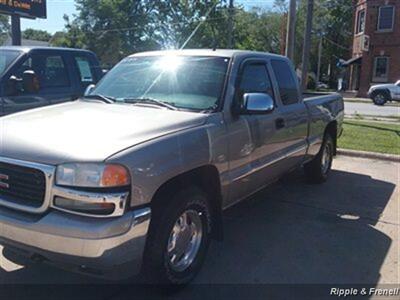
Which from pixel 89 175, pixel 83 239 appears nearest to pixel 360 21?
pixel 89 175

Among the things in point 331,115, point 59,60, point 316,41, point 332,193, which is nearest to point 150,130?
point 332,193

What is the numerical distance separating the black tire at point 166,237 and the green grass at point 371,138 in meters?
6.77

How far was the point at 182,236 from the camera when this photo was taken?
3740mm

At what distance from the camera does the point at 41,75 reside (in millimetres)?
7508

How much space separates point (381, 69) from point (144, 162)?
3451 centimetres

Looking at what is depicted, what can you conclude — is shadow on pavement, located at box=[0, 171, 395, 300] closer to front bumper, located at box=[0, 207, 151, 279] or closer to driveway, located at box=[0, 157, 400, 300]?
driveway, located at box=[0, 157, 400, 300]

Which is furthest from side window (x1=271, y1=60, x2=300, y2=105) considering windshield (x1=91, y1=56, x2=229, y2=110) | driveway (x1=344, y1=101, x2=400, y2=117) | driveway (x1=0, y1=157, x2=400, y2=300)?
driveway (x1=344, y1=101, x2=400, y2=117)

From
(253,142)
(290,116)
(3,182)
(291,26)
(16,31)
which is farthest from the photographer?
(16,31)

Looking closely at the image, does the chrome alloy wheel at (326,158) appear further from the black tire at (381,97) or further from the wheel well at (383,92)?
the wheel well at (383,92)

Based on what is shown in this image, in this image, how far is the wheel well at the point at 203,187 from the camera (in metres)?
3.38

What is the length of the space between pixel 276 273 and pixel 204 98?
A: 1652 mm

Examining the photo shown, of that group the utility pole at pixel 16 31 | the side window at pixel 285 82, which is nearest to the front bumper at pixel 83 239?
the side window at pixel 285 82

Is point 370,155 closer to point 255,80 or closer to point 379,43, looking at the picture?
point 255,80

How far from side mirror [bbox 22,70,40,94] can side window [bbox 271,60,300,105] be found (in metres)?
3.70
